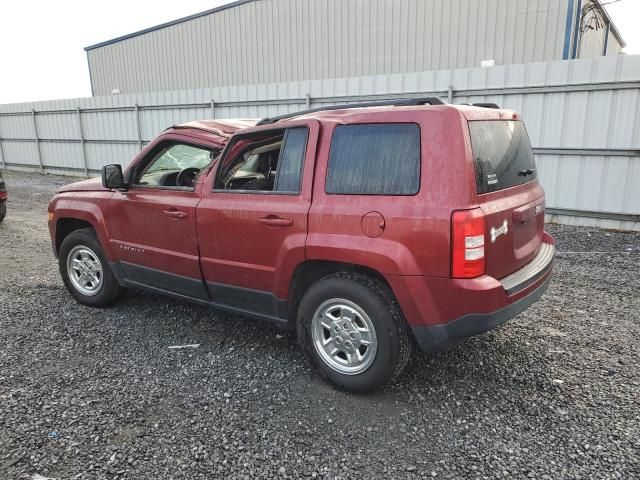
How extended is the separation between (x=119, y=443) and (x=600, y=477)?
2521 mm

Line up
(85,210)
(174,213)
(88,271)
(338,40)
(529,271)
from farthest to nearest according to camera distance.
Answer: (338,40), (88,271), (85,210), (174,213), (529,271)

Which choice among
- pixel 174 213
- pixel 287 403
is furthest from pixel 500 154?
pixel 174 213

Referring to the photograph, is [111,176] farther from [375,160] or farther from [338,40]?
[338,40]

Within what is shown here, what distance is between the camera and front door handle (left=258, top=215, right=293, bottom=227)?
127 inches

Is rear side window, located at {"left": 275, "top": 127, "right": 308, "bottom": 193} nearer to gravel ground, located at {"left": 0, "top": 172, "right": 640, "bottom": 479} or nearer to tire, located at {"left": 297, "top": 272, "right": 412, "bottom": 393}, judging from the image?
tire, located at {"left": 297, "top": 272, "right": 412, "bottom": 393}

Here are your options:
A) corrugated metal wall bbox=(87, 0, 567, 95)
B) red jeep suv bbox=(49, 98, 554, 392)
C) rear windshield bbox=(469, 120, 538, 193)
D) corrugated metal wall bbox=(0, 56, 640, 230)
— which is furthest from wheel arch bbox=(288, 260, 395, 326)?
corrugated metal wall bbox=(87, 0, 567, 95)

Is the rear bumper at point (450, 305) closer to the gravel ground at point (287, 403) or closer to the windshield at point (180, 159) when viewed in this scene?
the gravel ground at point (287, 403)

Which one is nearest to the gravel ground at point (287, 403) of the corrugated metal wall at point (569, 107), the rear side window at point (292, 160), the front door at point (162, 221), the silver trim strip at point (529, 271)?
the front door at point (162, 221)

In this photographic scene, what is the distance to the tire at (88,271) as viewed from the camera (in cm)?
464

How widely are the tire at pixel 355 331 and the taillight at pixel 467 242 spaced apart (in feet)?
1.59

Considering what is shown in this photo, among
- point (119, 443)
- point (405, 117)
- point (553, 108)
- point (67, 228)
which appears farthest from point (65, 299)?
point (553, 108)

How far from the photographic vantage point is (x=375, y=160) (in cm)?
299

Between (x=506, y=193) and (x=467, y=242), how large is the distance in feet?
1.99

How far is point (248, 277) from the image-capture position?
139 inches
